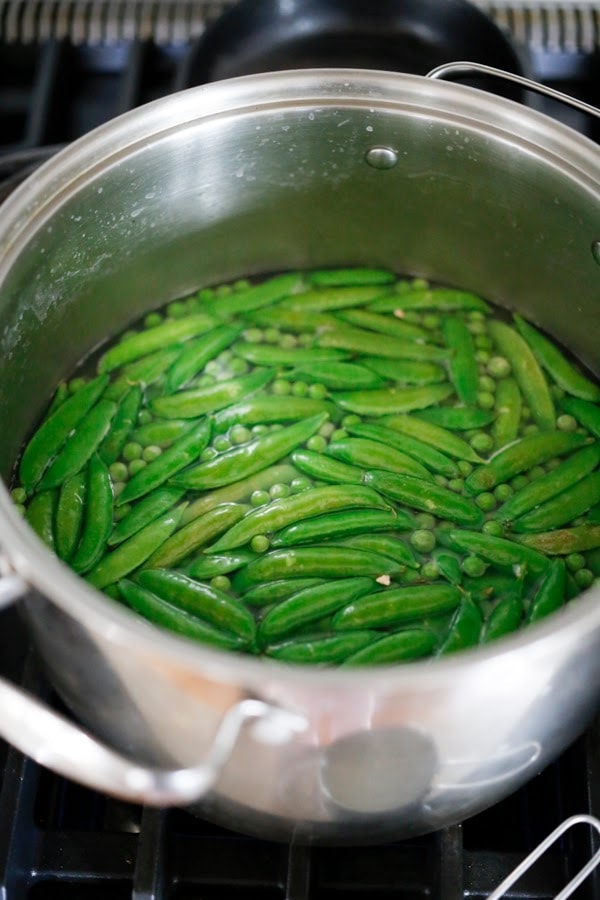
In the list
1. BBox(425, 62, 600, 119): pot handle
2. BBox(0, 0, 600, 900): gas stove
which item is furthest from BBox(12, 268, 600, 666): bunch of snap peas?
BBox(425, 62, 600, 119): pot handle

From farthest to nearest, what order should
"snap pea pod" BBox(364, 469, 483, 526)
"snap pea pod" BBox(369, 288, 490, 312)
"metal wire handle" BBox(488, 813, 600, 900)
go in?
"snap pea pod" BBox(369, 288, 490, 312) < "snap pea pod" BBox(364, 469, 483, 526) < "metal wire handle" BBox(488, 813, 600, 900)

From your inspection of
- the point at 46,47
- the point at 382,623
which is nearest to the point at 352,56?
the point at 46,47

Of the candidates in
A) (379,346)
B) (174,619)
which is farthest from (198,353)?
(174,619)

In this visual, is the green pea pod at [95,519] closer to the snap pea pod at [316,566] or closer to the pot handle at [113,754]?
the snap pea pod at [316,566]

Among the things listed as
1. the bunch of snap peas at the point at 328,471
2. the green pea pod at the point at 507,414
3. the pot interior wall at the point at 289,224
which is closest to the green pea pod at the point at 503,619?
the bunch of snap peas at the point at 328,471

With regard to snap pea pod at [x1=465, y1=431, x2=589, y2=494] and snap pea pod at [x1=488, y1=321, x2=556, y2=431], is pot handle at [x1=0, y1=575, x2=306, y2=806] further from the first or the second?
snap pea pod at [x1=488, y1=321, x2=556, y2=431]

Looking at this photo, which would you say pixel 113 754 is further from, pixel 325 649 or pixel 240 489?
pixel 240 489
